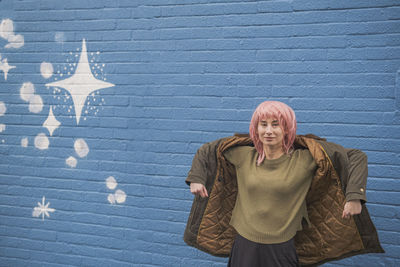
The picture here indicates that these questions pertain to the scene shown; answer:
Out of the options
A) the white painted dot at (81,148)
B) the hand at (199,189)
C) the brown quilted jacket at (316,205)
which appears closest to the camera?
the brown quilted jacket at (316,205)

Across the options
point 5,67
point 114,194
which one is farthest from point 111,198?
point 5,67

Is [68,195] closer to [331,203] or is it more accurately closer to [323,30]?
[331,203]

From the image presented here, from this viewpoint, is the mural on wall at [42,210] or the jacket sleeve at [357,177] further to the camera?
the mural on wall at [42,210]

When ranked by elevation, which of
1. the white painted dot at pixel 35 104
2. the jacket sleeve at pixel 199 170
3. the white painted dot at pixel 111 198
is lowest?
the white painted dot at pixel 111 198

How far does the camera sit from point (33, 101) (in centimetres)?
368

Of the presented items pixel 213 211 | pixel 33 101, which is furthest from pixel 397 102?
pixel 33 101

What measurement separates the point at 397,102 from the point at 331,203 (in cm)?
107

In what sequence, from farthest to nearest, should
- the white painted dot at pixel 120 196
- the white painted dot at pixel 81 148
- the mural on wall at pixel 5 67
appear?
the mural on wall at pixel 5 67 < the white painted dot at pixel 81 148 < the white painted dot at pixel 120 196

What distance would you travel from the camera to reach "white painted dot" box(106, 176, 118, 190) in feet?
11.3

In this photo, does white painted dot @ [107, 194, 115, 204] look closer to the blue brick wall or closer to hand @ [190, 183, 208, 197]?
the blue brick wall

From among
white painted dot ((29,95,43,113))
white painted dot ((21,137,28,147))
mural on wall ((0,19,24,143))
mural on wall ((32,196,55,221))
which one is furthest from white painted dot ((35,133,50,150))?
mural on wall ((32,196,55,221))

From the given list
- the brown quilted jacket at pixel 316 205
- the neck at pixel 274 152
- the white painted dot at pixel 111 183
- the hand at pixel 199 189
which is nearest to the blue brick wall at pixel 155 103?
the white painted dot at pixel 111 183

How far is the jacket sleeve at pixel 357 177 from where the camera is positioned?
207 cm

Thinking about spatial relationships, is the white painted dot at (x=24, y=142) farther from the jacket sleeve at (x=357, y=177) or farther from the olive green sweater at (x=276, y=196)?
the jacket sleeve at (x=357, y=177)
